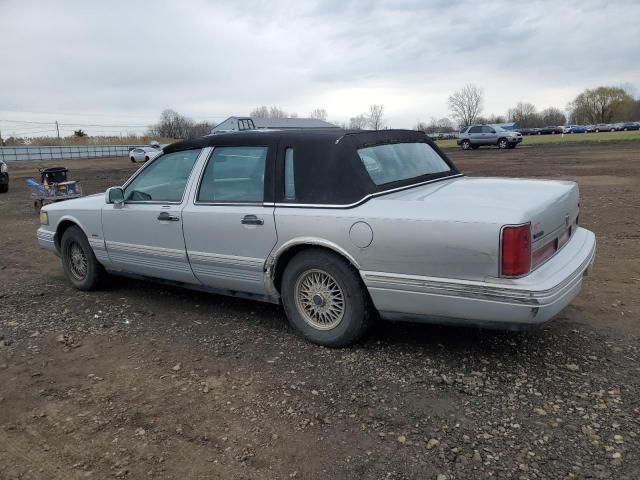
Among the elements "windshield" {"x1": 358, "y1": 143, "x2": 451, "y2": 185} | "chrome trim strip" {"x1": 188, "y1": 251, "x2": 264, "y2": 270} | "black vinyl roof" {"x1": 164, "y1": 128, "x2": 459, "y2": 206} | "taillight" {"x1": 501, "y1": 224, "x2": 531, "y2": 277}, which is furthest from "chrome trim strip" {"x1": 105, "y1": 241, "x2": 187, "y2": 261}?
"taillight" {"x1": 501, "y1": 224, "x2": 531, "y2": 277}

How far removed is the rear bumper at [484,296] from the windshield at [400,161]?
0.85m

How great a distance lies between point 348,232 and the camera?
12.0 ft

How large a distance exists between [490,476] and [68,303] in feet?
14.6

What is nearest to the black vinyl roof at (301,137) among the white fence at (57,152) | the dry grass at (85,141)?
the white fence at (57,152)

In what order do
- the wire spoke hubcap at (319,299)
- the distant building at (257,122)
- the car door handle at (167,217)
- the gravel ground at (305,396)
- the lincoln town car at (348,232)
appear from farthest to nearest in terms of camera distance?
the distant building at (257,122) < the car door handle at (167,217) < the wire spoke hubcap at (319,299) < the lincoln town car at (348,232) < the gravel ground at (305,396)

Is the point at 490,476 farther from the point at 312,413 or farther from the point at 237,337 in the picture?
the point at 237,337

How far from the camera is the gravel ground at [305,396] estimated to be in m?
2.71

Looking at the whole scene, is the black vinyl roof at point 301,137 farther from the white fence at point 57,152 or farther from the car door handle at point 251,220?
the white fence at point 57,152

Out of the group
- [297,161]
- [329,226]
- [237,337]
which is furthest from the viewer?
[237,337]

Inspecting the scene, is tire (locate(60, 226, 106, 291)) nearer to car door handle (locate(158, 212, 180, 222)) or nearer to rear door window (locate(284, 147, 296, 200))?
car door handle (locate(158, 212, 180, 222))

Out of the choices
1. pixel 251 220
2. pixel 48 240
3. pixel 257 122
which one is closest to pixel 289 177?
pixel 251 220

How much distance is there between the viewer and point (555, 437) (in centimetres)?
281

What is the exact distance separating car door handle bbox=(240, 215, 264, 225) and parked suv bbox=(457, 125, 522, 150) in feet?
113

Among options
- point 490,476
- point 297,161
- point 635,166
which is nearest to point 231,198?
point 297,161
